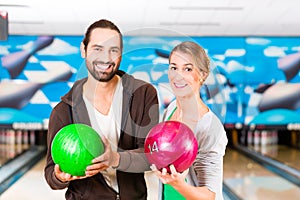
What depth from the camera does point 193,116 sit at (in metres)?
1.28

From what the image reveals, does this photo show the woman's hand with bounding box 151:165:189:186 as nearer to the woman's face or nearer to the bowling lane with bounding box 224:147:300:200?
the woman's face

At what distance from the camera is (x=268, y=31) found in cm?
675

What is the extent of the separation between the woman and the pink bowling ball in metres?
0.03

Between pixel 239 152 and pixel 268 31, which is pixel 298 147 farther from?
pixel 268 31

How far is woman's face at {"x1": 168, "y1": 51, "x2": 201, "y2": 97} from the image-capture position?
127 cm

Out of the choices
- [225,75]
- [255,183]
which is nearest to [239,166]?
[255,183]

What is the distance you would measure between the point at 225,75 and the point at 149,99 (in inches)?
225

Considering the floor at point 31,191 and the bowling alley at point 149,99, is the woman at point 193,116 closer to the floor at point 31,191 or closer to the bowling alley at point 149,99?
the bowling alley at point 149,99

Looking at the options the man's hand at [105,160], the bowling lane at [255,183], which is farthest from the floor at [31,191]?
the man's hand at [105,160]

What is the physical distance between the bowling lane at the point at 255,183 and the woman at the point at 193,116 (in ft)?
11.8

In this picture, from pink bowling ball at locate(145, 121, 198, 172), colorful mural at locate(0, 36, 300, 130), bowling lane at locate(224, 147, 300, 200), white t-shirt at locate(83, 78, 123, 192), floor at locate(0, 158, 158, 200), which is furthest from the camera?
colorful mural at locate(0, 36, 300, 130)

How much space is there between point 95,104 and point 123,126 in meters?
0.09

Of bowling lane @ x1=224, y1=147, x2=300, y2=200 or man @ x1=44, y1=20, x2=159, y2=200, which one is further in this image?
bowling lane @ x1=224, y1=147, x2=300, y2=200

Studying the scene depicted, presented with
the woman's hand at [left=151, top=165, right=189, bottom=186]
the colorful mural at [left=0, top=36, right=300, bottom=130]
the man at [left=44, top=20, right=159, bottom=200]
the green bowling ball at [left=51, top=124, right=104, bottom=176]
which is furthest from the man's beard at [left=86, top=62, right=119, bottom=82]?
the colorful mural at [left=0, top=36, right=300, bottom=130]
